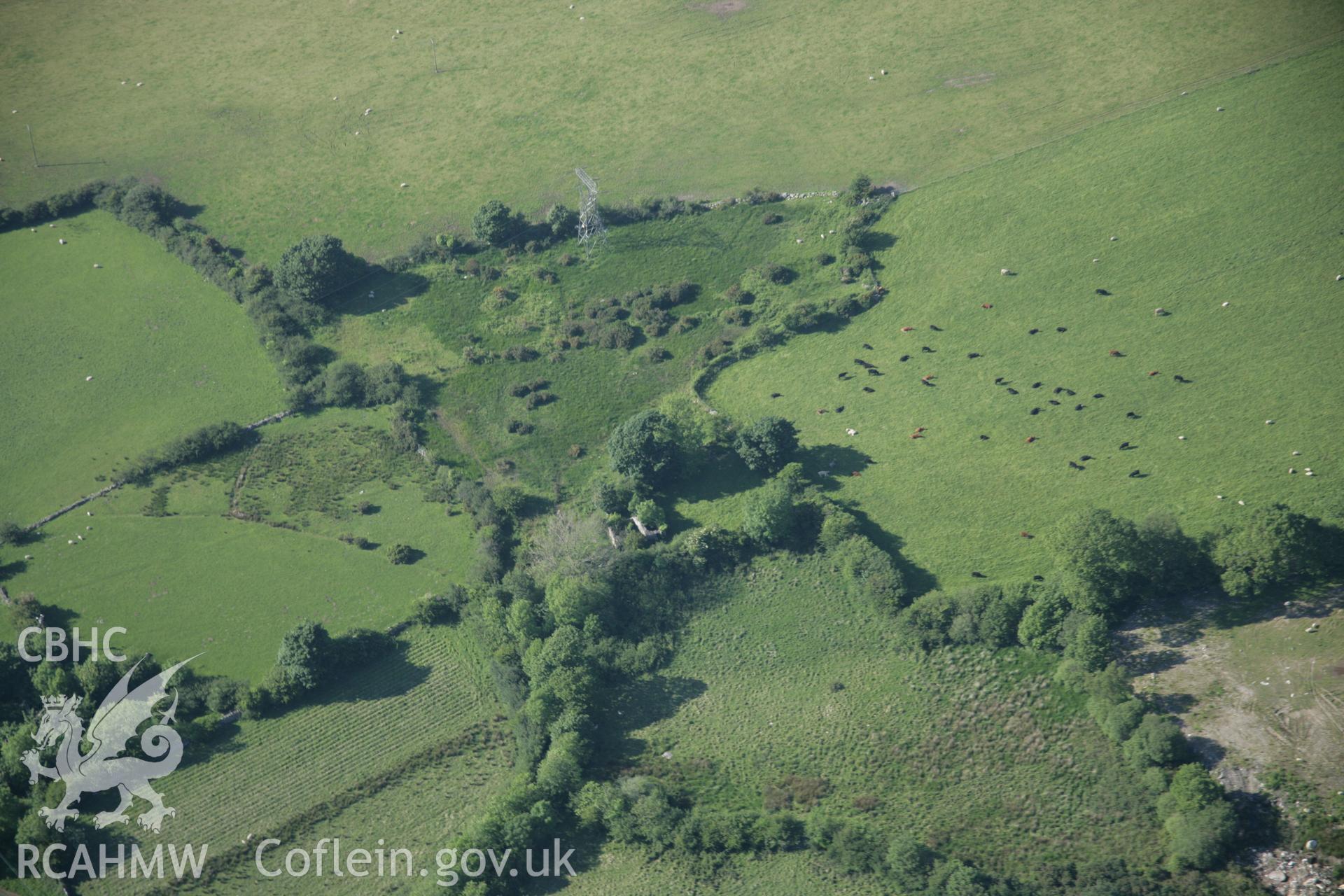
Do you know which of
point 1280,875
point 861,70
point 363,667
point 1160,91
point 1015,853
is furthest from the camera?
point 861,70

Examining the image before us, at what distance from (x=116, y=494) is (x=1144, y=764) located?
103688mm

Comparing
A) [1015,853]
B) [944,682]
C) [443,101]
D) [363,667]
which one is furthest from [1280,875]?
[443,101]

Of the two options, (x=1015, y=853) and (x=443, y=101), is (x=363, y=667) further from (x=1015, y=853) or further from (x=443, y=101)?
(x=443, y=101)

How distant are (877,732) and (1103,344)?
48.6 meters

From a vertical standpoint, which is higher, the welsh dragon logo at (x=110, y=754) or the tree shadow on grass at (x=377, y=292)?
the tree shadow on grass at (x=377, y=292)

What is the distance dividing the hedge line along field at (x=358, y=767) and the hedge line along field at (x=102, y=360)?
3819 cm

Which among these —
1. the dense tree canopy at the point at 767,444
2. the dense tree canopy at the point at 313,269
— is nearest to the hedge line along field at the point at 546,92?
the dense tree canopy at the point at 313,269

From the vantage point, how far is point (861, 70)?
151 meters

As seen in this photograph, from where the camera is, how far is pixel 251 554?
115 metres

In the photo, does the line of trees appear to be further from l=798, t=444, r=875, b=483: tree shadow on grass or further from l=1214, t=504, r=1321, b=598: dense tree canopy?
l=1214, t=504, r=1321, b=598: dense tree canopy

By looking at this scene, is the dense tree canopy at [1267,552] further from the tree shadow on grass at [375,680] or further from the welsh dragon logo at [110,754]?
the welsh dragon logo at [110,754]

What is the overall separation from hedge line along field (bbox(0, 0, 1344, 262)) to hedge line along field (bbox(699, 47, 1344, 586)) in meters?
9.34

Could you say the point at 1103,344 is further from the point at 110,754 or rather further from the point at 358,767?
the point at 110,754

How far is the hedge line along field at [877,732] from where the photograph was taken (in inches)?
3501
